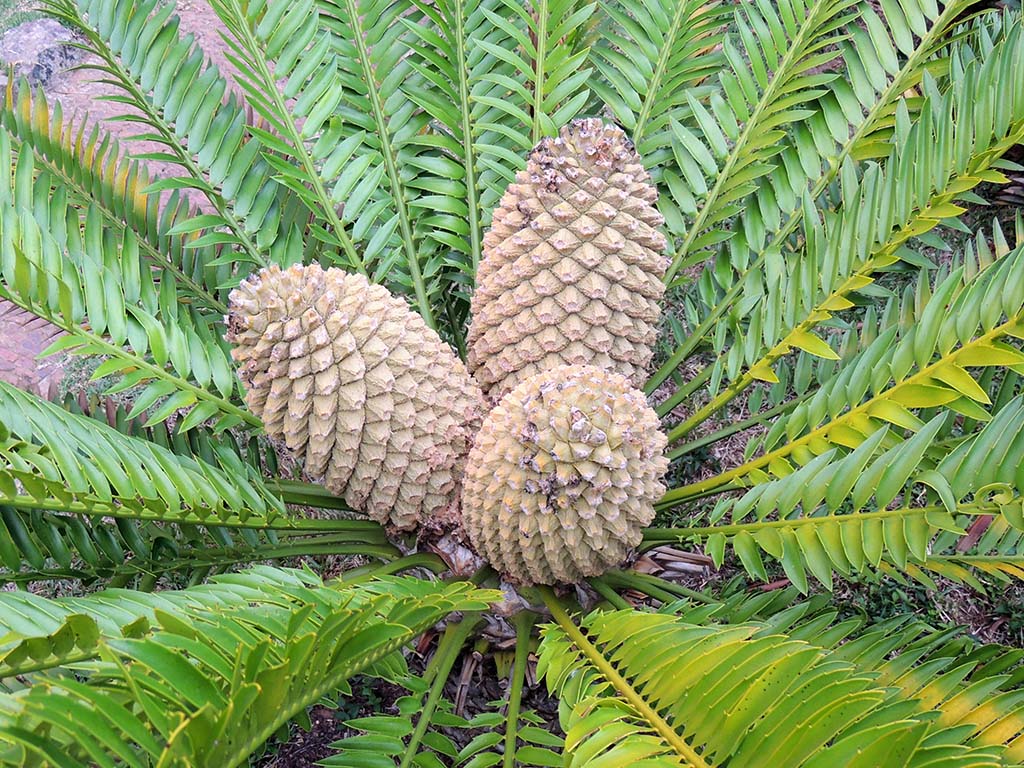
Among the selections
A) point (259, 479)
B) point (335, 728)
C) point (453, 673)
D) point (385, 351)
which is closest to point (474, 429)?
point (385, 351)

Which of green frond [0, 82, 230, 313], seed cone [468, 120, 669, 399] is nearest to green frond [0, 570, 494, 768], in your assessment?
seed cone [468, 120, 669, 399]

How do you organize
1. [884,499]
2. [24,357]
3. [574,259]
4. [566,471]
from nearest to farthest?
[884,499]
[566,471]
[574,259]
[24,357]

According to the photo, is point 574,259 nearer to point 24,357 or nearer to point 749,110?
point 749,110

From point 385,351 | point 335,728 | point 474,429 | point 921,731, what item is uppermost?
point 385,351

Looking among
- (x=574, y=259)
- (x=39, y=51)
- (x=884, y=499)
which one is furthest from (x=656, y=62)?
(x=39, y=51)

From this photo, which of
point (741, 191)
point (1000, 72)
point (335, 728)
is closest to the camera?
point (1000, 72)

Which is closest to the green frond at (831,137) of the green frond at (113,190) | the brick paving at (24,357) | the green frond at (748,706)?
the green frond at (748,706)

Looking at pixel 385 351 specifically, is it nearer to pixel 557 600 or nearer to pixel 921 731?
pixel 557 600

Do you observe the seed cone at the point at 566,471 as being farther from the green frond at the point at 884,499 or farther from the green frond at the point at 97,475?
the green frond at the point at 97,475
